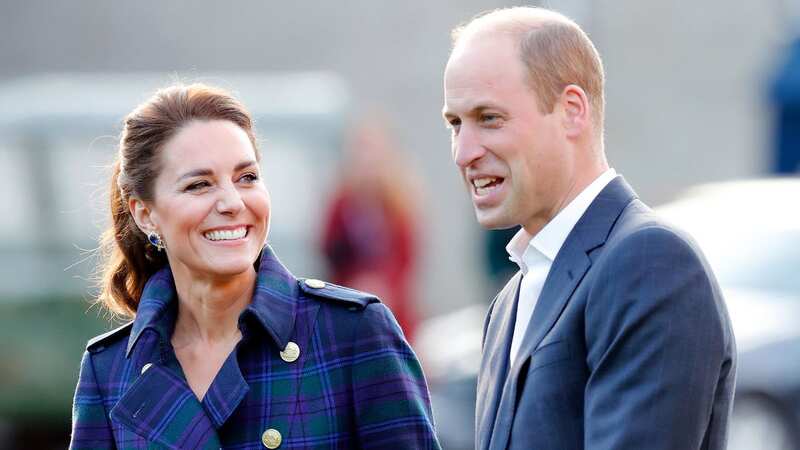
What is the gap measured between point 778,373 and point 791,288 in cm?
70

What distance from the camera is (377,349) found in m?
4.08

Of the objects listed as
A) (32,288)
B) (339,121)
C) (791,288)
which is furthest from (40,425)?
(791,288)

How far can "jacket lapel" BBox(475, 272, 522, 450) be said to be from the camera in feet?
11.8

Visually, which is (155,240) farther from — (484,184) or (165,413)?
(484,184)

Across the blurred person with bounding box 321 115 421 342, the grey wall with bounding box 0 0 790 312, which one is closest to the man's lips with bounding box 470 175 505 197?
the blurred person with bounding box 321 115 421 342

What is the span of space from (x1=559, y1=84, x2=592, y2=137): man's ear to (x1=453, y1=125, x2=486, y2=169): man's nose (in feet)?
0.67

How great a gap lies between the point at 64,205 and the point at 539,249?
309 inches

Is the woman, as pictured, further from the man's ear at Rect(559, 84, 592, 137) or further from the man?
the man's ear at Rect(559, 84, 592, 137)

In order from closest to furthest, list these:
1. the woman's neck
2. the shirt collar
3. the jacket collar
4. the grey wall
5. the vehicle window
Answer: the shirt collar → the jacket collar → the woman's neck → the vehicle window → the grey wall

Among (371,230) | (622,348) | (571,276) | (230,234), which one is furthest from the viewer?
(371,230)

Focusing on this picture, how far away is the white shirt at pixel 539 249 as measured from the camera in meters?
3.49

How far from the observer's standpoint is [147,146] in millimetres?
4223

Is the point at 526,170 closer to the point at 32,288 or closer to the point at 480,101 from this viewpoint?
the point at 480,101

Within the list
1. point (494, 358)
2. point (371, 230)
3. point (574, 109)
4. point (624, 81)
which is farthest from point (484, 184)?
point (624, 81)
